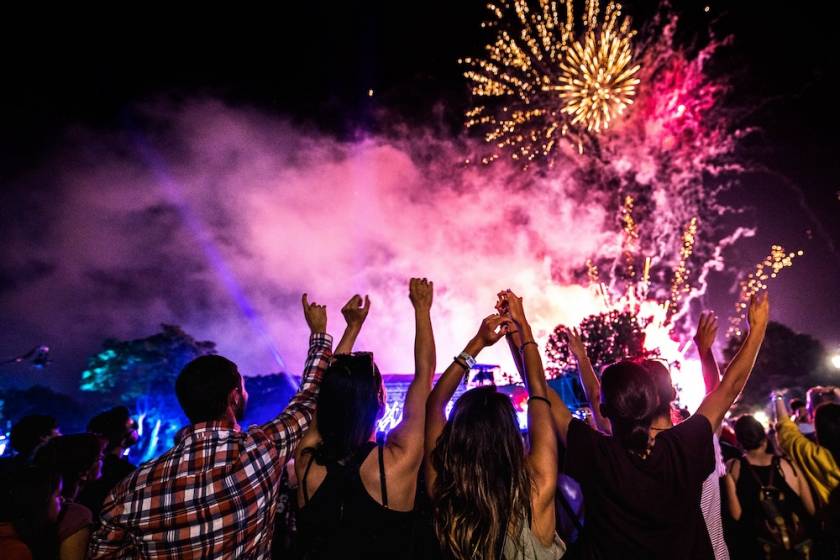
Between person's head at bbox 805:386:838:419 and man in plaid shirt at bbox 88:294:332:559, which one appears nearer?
man in plaid shirt at bbox 88:294:332:559

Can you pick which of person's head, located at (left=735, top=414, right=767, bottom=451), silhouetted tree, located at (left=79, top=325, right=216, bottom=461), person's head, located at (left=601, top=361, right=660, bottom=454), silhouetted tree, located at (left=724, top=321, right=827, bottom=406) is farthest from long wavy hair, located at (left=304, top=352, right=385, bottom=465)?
silhouetted tree, located at (left=724, top=321, right=827, bottom=406)

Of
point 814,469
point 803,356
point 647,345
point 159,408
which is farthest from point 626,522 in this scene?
point 803,356

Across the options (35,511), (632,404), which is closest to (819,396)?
(632,404)

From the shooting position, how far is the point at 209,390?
2.22 m

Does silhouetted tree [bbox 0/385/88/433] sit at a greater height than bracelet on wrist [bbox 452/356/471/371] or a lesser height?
greater

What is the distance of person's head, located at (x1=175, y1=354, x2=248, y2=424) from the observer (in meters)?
2.19

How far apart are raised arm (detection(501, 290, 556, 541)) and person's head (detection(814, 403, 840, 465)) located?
9.30 ft

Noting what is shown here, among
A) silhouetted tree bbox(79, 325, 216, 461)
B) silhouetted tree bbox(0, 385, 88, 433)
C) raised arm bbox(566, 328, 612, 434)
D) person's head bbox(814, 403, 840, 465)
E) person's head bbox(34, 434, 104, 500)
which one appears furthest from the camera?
silhouetted tree bbox(0, 385, 88, 433)

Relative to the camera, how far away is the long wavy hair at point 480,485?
1.98m

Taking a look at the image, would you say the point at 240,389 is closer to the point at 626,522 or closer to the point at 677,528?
the point at 626,522

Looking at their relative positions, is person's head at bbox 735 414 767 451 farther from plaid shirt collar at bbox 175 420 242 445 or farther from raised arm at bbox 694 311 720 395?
plaid shirt collar at bbox 175 420 242 445

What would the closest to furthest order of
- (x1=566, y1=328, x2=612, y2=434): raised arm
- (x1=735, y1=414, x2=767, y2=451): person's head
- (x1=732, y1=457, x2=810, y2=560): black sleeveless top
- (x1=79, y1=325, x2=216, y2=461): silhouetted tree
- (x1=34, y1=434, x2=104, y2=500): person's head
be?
(x1=34, y1=434, x2=104, y2=500): person's head, (x1=566, y1=328, x2=612, y2=434): raised arm, (x1=732, y1=457, x2=810, y2=560): black sleeveless top, (x1=735, y1=414, x2=767, y2=451): person's head, (x1=79, y1=325, x2=216, y2=461): silhouetted tree

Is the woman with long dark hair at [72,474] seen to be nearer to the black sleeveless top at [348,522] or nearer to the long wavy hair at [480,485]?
the black sleeveless top at [348,522]

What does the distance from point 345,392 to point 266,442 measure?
53 centimetres
